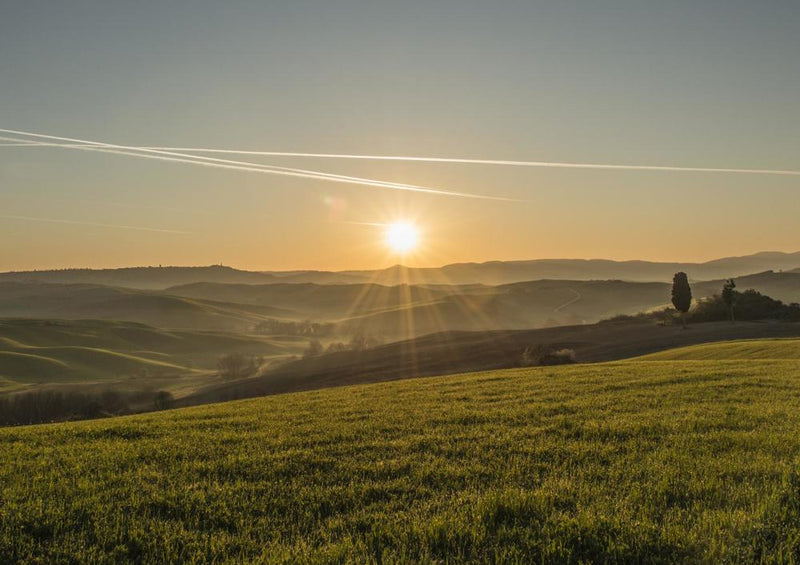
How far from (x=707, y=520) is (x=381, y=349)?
112 m

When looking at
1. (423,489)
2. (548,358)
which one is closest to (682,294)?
(548,358)

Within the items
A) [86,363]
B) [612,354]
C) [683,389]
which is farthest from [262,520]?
[86,363]

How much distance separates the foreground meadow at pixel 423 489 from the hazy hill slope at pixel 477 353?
63952mm

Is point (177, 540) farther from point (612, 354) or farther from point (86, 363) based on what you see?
point (86, 363)

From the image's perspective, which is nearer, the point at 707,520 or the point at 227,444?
the point at 707,520

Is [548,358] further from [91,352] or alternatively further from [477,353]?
[91,352]

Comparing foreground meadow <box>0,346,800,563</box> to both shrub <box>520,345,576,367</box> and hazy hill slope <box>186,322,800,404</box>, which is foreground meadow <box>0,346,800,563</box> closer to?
shrub <box>520,345,576,367</box>

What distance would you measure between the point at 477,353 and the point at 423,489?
3513 inches

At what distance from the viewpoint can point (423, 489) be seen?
8.09 m

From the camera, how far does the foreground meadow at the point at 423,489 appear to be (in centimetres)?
598

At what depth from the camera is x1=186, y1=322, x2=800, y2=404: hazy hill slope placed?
7581 centimetres

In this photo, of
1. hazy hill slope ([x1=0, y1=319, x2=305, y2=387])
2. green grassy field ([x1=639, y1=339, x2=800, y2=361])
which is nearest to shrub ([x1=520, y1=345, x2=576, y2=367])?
green grassy field ([x1=639, y1=339, x2=800, y2=361])

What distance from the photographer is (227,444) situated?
12.2 m

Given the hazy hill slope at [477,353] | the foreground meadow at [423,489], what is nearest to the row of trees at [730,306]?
the hazy hill slope at [477,353]
